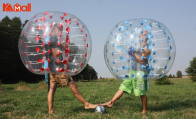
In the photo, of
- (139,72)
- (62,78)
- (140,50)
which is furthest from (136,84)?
(62,78)

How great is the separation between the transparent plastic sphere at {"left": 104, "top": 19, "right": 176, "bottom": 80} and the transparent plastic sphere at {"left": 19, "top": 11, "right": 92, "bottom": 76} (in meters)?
0.61

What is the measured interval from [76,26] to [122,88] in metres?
1.48

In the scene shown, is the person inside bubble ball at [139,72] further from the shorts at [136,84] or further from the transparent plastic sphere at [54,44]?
the transparent plastic sphere at [54,44]

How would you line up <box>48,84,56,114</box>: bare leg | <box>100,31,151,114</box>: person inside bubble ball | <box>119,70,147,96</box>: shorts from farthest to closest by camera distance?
<box>48,84,56,114</box>: bare leg
<box>119,70,147,96</box>: shorts
<box>100,31,151,114</box>: person inside bubble ball

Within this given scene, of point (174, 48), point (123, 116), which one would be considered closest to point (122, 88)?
point (123, 116)

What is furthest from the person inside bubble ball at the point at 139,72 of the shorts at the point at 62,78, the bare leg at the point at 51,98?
the bare leg at the point at 51,98

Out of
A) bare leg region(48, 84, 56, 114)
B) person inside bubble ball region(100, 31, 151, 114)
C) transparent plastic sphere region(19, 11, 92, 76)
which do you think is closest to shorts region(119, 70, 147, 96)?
person inside bubble ball region(100, 31, 151, 114)

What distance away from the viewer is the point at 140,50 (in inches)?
156

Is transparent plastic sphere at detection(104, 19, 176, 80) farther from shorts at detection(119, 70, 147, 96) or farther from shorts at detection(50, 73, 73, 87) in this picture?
shorts at detection(50, 73, 73, 87)

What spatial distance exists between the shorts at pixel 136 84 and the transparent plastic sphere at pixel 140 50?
18 millimetres

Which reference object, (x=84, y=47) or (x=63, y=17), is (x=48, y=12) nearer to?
(x=63, y=17)

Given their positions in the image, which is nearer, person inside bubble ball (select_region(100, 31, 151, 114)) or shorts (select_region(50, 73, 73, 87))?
person inside bubble ball (select_region(100, 31, 151, 114))

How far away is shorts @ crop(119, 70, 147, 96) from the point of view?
417 centimetres

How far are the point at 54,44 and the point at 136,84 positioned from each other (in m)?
1.69
